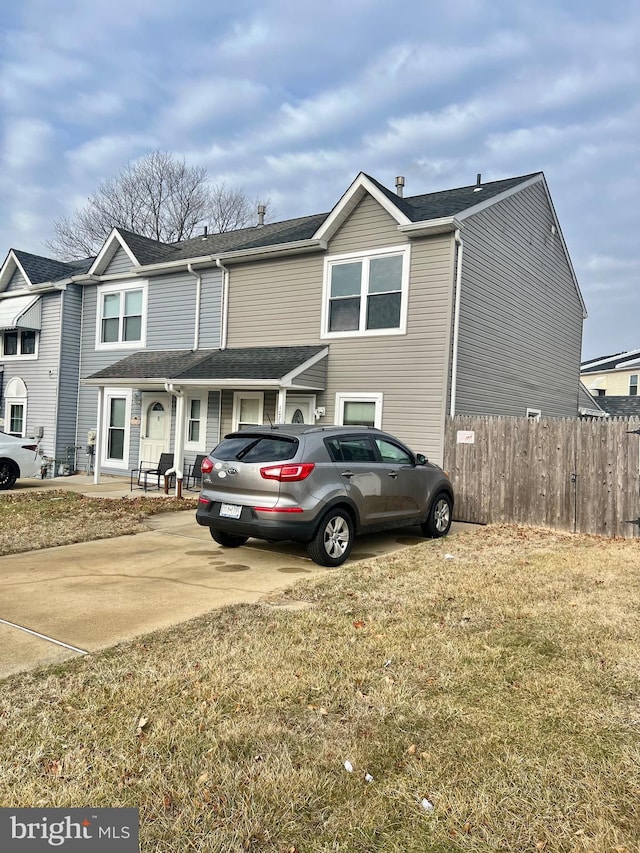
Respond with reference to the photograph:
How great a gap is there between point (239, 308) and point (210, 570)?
9220mm

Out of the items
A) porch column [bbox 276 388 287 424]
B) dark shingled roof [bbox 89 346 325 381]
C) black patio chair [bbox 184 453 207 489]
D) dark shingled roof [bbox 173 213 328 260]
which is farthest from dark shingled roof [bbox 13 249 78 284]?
porch column [bbox 276 388 287 424]

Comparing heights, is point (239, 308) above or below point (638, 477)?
above

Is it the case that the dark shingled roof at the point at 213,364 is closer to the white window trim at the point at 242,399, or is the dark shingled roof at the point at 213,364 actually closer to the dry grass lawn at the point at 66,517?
the white window trim at the point at 242,399

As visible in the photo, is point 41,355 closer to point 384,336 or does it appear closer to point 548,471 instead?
point 384,336

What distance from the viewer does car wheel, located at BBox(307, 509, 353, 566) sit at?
6.88 meters

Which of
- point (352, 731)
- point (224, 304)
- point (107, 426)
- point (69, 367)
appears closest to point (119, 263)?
point (69, 367)

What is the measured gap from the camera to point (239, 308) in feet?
48.1

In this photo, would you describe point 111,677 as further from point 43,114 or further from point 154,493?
point 43,114

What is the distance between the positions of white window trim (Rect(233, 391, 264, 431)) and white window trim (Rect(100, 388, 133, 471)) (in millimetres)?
3998

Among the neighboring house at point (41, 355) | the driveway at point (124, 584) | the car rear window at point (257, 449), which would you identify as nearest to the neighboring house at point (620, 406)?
the driveway at point (124, 584)

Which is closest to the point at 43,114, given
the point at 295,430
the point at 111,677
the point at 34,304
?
the point at 34,304

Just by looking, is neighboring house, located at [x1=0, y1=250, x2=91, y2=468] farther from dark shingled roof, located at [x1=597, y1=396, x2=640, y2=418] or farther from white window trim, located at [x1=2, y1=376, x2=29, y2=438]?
dark shingled roof, located at [x1=597, y1=396, x2=640, y2=418]

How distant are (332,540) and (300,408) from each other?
20.9 feet

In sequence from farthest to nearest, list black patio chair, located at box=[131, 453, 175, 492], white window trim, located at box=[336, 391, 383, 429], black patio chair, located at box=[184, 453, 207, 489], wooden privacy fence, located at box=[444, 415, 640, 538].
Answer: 1. black patio chair, located at box=[184, 453, 207, 489]
2. black patio chair, located at box=[131, 453, 175, 492]
3. white window trim, located at box=[336, 391, 383, 429]
4. wooden privacy fence, located at box=[444, 415, 640, 538]
